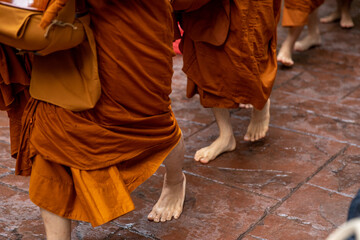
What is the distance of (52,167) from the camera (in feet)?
7.05

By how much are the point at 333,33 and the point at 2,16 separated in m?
4.04

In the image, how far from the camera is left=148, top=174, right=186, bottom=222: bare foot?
8.90 ft

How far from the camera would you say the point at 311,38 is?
16.3 feet

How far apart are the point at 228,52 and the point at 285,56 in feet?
5.60

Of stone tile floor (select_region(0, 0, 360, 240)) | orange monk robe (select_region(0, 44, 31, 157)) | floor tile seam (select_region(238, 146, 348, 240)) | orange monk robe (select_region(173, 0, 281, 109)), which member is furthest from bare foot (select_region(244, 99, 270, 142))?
orange monk robe (select_region(0, 44, 31, 157))

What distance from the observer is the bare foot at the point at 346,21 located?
5.43 m

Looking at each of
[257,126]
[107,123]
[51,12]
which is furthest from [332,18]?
[51,12]

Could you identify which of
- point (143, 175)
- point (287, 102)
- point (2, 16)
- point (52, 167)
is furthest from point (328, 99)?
point (2, 16)

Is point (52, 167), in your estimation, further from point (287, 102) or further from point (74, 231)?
point (287, 102)

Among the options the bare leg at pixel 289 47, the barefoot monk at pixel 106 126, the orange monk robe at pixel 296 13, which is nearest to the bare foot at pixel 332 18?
the bare leg at pixel 289 47

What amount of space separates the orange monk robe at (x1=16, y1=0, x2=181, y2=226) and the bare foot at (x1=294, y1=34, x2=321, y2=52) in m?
2.90

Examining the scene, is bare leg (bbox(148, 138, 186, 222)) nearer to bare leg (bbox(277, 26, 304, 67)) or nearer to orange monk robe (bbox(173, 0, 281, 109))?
orange monk robe (bbox(173, 0, 281, 109))

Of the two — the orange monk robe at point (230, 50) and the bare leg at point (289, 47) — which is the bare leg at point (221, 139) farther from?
the bare leg at point (289, 47)

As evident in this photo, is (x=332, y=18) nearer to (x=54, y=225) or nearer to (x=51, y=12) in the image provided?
(x=54, y=225)
